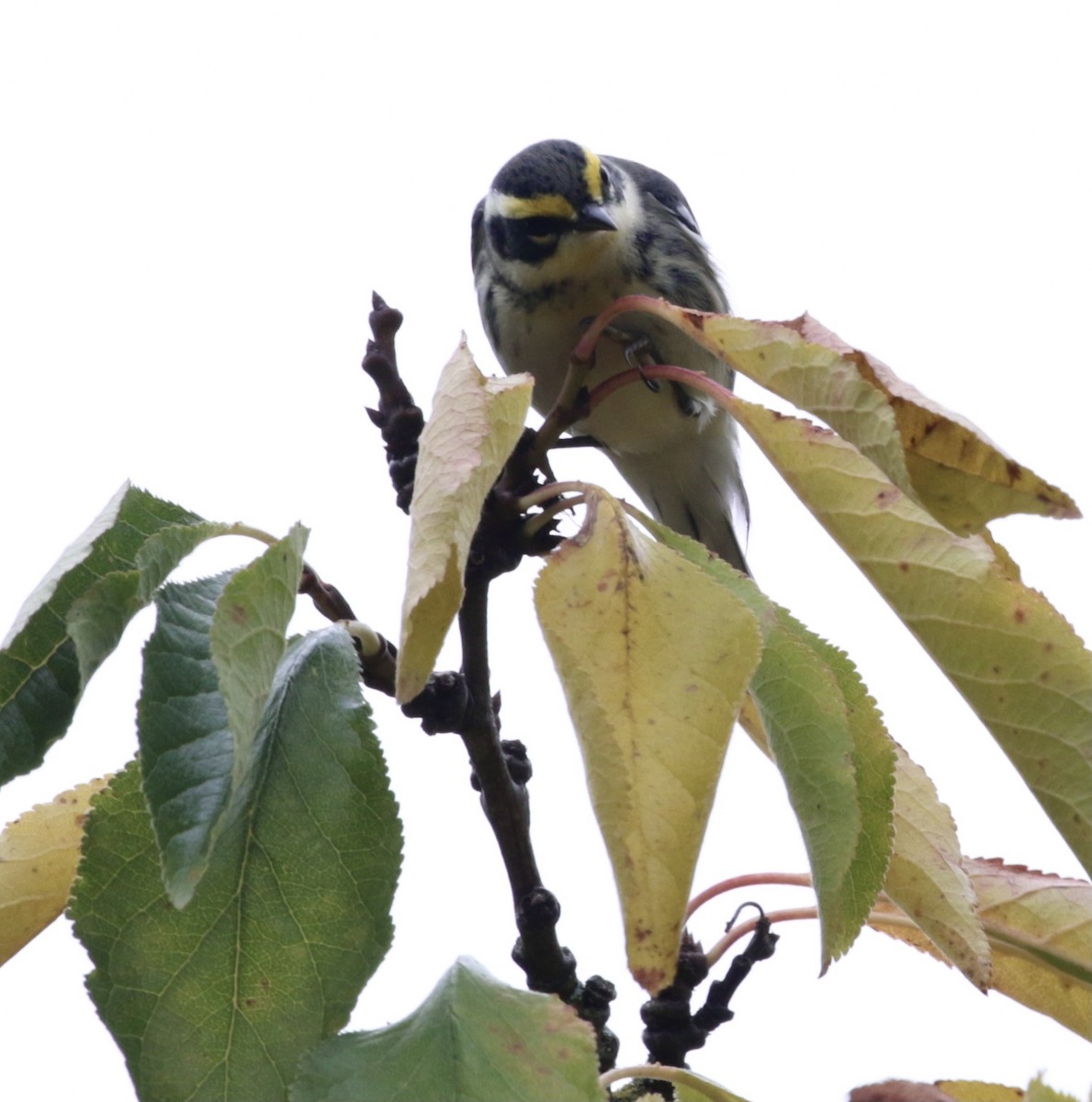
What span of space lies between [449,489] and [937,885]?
48 cm

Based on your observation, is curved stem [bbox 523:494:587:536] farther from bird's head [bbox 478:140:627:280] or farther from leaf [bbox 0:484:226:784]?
bird's head [bbox 478:140:627:280]

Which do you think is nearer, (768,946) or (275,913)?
(275,913)

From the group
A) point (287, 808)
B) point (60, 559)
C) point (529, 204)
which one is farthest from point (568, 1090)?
point (529, 204)

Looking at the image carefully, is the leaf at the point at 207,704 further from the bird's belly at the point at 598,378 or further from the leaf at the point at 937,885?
the bird's belly at the point at 598,378

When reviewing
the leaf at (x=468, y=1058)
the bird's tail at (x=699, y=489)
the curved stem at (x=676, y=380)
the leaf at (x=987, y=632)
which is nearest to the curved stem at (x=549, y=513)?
the curved stem at (x=676, y=380)

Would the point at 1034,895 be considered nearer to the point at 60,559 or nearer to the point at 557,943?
the point at 557,943

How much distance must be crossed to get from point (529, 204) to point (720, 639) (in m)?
1.95

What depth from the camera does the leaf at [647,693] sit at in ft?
2.63

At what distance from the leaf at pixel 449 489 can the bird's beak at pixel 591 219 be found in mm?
1671

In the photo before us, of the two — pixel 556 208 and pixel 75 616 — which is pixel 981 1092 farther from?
pixel 556 208

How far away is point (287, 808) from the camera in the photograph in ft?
3.17

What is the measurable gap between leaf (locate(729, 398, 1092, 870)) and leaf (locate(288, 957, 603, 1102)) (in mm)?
327

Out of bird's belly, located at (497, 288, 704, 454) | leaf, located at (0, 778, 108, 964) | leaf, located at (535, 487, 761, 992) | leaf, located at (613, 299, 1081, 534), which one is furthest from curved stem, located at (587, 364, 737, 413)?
bird's belly, located at (497, 288, 704, 454)

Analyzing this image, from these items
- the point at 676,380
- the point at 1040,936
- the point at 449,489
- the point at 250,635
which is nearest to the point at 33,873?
the point at 250,635
